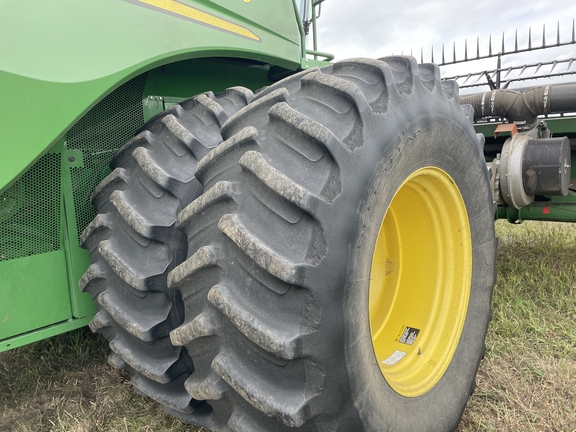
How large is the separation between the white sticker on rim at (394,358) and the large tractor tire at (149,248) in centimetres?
63

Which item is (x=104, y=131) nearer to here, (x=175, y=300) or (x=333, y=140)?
(x=175, y=300)

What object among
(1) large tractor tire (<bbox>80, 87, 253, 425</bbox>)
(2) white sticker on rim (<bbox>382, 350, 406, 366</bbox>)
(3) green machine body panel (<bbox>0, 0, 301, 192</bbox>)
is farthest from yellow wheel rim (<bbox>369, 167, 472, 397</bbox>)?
(3) green machine body panel (<bbox>0, 0, 301, 192</bbox>)

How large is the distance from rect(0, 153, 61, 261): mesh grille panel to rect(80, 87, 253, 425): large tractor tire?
12 cm

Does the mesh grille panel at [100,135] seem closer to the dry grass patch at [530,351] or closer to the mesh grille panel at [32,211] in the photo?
the mesh grille panel at [32,211]

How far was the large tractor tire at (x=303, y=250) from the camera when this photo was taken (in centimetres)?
105

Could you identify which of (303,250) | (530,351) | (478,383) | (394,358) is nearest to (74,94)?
(303,250)

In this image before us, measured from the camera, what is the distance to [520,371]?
2035mm

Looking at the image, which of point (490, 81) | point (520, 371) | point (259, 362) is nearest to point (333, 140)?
point (259, 362)

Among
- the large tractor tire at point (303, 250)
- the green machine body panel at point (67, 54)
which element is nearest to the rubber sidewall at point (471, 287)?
the large tractor tire at point (303, 250)

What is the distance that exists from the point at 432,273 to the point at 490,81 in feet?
19.2

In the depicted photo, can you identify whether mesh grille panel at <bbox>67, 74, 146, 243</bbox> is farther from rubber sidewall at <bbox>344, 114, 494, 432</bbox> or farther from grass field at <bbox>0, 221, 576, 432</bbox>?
rubber sidewall at <bbox>344, 114, 494, 432</bbox>

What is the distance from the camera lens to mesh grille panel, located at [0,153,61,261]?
1.33 metres

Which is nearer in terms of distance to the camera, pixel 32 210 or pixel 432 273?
pixel 32 210

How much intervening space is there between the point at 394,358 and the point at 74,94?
51.6 inches
